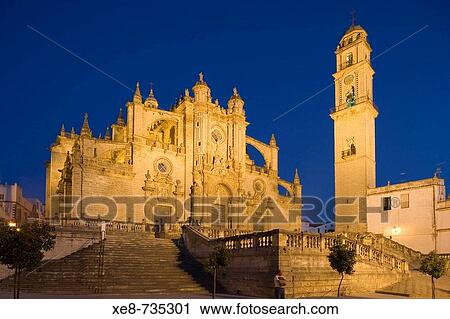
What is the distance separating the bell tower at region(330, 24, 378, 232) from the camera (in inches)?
1497

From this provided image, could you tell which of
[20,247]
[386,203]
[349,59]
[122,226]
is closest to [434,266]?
[20,247]

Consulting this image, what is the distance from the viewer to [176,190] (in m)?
36.0

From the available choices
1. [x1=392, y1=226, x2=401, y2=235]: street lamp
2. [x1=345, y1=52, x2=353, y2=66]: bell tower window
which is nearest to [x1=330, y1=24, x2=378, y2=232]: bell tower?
[x1=345, y1=52, x2=353, y2=66]: bell tower window

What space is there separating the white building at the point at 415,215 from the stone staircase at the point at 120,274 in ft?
64.3

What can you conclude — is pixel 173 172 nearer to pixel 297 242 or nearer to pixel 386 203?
pixel 386 203

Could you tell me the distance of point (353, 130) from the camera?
40.3 metres

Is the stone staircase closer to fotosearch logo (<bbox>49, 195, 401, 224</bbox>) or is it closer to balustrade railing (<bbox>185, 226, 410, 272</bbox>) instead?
balustrade railing (<bbox>185, 226, 410, 272</bbox>)

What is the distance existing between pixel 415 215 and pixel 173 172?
18.7 meters

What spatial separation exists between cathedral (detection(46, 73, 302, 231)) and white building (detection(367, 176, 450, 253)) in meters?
10.1

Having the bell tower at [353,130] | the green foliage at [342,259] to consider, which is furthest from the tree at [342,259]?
the bell tower at [353,130]

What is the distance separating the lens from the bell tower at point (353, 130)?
38031mm

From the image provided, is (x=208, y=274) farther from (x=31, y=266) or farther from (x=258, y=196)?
(x=258, y=196)

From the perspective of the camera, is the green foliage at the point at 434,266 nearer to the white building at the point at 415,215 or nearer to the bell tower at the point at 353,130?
the white building at the point at 415,215

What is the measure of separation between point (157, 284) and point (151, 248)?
431 centimetres
